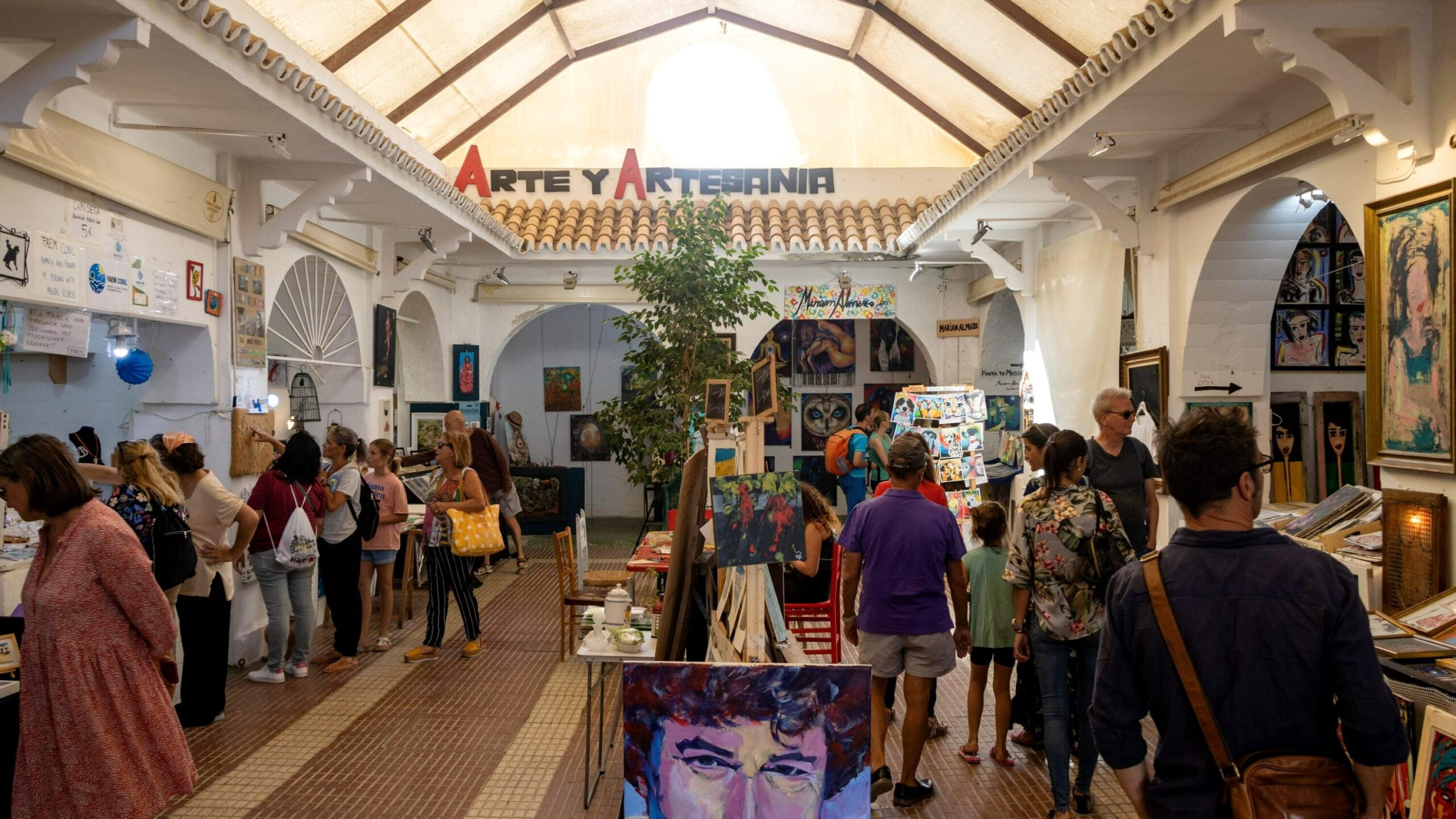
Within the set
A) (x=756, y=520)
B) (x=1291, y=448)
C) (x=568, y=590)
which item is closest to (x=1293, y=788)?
(x=756, y=520)

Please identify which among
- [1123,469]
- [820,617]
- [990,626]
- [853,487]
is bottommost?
[820,617]

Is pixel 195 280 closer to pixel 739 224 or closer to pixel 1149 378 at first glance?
pixel 739 224

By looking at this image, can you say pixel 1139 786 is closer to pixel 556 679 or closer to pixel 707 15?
pixel 556 679

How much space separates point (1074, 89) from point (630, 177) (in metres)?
7.23

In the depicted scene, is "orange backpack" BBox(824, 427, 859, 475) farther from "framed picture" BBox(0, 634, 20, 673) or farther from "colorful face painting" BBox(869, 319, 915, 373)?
"framed picture" BBox(0, 634, 20, 673)

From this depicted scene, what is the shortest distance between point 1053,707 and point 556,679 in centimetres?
340

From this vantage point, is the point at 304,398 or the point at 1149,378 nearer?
the point at 1149,378

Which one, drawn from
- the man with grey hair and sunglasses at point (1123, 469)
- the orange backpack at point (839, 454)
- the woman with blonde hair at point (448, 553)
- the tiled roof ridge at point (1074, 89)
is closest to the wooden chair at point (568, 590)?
the woman with blonde hair at point (448, 553)

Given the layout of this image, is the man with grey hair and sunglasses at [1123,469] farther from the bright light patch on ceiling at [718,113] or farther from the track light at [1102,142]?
the bright light patch on ceiling at [718,113]

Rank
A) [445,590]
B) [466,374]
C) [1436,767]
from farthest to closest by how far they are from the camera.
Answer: [466,374] → [445,590] → [1436,767]

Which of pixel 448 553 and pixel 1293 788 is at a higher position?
pixel 1293 788

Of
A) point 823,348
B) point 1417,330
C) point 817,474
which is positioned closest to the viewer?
point 1417,330

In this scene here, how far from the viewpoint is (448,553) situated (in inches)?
258

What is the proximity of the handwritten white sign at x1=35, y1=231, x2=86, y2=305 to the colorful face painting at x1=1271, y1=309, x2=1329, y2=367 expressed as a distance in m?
7.17
